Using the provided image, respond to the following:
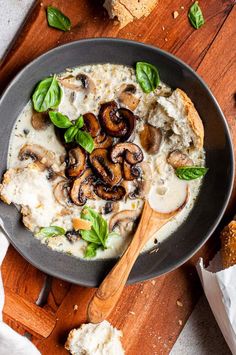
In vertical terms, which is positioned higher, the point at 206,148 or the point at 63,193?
the point at 206,148

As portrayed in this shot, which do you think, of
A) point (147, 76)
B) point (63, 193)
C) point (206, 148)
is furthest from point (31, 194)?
point (206, 148)

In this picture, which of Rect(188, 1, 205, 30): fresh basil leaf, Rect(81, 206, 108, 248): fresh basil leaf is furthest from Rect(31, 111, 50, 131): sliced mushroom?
Rect(188, 1, 205, 30): fresh basil leaf

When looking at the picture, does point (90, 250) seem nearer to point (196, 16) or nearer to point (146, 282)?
point (146, 282)

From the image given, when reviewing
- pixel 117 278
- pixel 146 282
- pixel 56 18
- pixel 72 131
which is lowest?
pixel 146 282

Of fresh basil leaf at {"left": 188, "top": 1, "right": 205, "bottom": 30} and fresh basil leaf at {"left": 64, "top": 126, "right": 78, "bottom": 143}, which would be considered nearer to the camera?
fresh basil leaf at {"left": 64, "top": 126, "right": 78, "bottom": 143}

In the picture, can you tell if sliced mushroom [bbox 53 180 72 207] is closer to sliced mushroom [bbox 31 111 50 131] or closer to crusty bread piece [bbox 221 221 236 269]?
sliced mushroom [bbox 31 111 50 131]

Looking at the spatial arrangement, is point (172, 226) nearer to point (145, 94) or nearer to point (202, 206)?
point (202, 206)

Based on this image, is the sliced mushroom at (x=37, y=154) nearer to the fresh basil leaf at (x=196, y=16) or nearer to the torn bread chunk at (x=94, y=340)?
the torn bread chunk at (x=94, y=340)

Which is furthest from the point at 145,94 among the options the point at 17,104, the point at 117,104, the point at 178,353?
the point at 178,353
